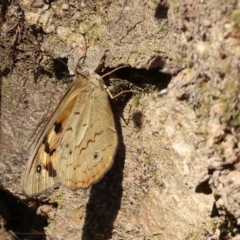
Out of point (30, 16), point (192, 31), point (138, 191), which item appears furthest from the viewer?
point (30, 16)

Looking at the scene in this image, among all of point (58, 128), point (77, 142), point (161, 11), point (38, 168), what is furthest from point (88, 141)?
point (161, 11)

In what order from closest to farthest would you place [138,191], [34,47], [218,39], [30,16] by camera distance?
[218,39] < [138,191] < [30,16] < [34,47]

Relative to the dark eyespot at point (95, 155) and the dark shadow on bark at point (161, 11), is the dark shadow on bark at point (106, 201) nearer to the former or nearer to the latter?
the dark eyespot at point (95, 155)

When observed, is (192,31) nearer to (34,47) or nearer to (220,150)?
(220,150)

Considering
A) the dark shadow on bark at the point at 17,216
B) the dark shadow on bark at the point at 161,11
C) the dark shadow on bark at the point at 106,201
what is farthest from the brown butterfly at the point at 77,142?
the dark shadow on bark at the point at 17,216

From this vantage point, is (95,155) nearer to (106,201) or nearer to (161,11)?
(106,201)

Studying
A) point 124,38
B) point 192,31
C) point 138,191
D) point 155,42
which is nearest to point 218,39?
point 192,31

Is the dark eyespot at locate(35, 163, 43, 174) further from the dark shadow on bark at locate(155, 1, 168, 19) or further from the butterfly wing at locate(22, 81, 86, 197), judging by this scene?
the dark shadow on bark at locate(155, 1, 168, 19)

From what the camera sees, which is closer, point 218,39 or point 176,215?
point 218,39
